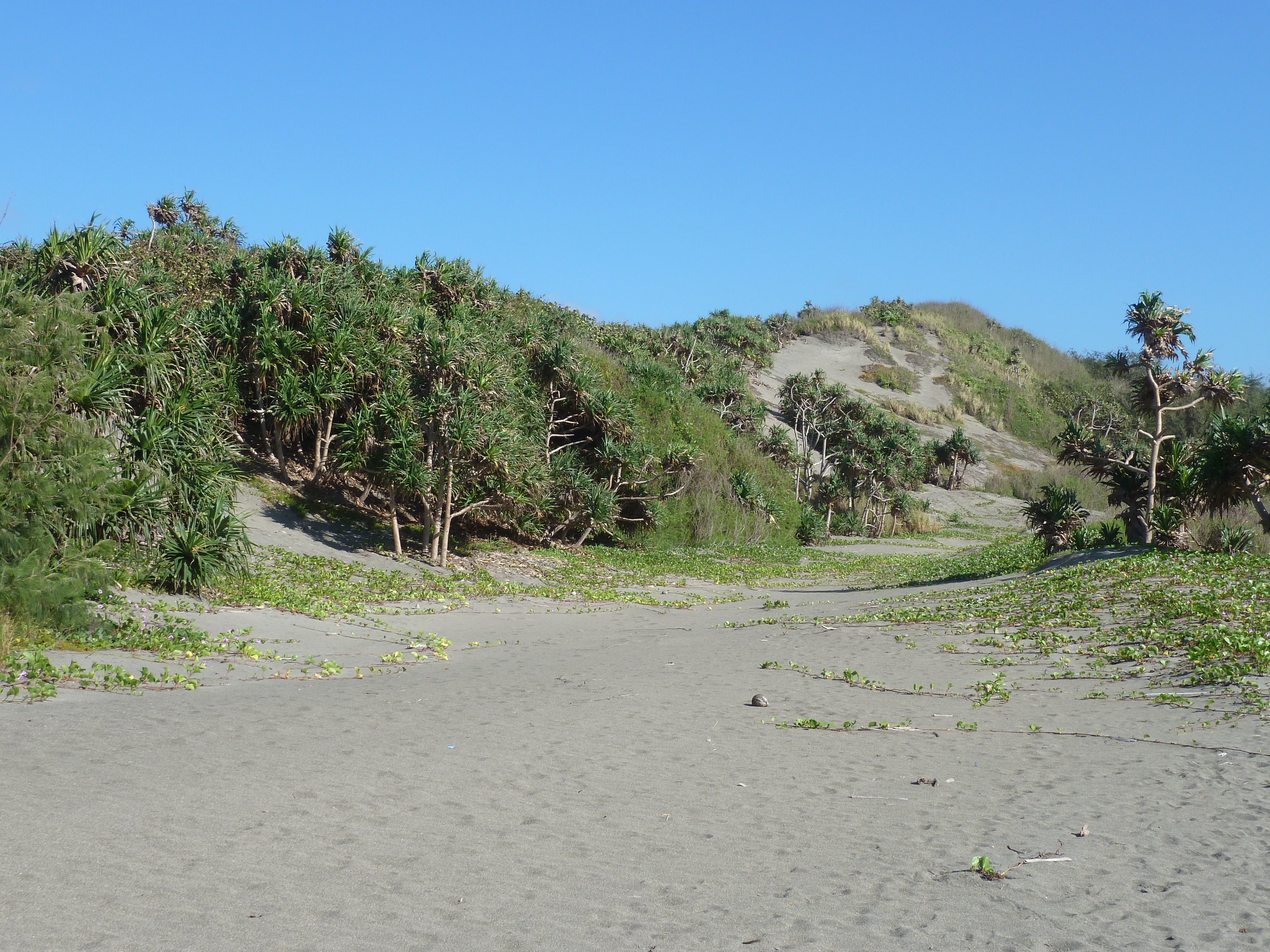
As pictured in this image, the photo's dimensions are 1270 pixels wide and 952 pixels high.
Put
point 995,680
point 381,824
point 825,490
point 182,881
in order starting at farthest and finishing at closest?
point 825,490 < point 995,680 < point 381,824 < point 182,881

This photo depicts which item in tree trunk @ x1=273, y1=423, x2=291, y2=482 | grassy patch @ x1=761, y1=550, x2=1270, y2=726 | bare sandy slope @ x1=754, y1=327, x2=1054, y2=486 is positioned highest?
bare sandy slope @ x1=754, y1=327, x2=1054, y2=486

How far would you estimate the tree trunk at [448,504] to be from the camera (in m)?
21.1

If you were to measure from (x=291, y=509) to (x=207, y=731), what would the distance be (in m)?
14.9

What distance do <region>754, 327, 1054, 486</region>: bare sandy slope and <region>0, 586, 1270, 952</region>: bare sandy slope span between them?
54.3m

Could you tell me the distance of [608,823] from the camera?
5.54m

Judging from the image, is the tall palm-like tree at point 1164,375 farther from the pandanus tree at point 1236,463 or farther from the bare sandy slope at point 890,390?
the bare sandy slope at point 890,390

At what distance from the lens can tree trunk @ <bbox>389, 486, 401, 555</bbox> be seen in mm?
21125

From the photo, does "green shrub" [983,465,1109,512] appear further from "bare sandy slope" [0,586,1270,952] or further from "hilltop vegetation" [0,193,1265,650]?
"bare sandy slope" [0,586,1270,952]

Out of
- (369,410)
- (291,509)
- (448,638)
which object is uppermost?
(369,410)

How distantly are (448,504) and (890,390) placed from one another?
64775 millimetres

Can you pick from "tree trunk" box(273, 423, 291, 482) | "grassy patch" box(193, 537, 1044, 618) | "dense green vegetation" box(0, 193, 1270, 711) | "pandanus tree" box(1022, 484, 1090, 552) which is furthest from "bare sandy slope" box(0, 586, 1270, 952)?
"pandanus tree" box(1022, 484, 1090, 552)

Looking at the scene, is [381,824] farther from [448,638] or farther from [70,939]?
[448,638]

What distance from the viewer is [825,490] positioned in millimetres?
50250

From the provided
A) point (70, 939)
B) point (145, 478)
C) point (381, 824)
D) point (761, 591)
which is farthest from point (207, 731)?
point (761, 591)
